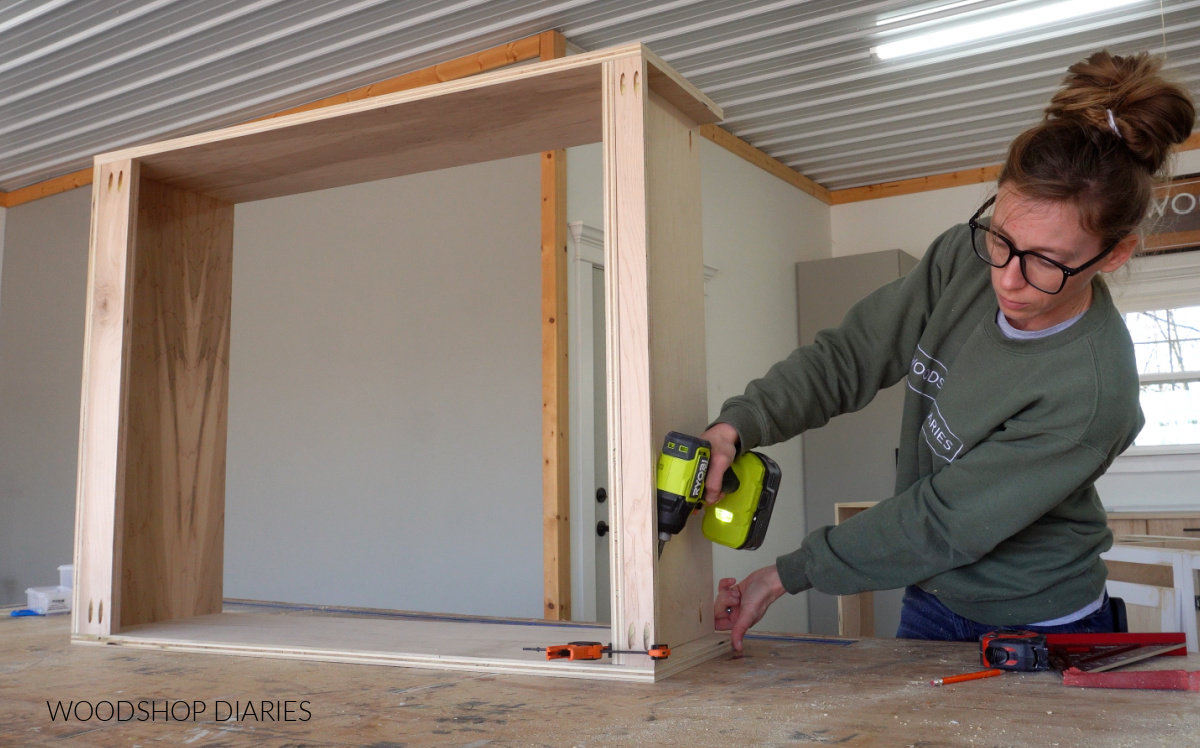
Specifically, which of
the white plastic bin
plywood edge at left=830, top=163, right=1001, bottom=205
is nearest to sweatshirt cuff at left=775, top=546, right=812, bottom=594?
the white plastic bin

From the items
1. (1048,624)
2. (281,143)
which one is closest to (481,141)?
(281,143)

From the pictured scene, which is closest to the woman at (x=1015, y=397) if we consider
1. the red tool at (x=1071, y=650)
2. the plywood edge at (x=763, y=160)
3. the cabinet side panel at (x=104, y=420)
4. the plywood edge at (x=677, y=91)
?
the red tool at (x=1071, y=650)

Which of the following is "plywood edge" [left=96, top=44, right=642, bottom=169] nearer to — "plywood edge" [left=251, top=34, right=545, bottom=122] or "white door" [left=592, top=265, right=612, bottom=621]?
"plywood edge" [left=251, top=34, right=545, bottom=122]

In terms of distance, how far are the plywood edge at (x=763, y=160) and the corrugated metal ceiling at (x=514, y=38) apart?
0.08 m

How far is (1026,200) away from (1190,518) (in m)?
4.34

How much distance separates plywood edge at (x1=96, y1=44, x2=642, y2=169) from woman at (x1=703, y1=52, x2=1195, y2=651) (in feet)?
1.82

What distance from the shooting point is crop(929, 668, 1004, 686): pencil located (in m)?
1.07

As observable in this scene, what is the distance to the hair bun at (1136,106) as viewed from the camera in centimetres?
113

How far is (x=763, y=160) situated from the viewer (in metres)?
5.33

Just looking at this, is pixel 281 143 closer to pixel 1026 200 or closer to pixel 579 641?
pixel 579 641

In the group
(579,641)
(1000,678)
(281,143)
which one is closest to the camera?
(1000,678)

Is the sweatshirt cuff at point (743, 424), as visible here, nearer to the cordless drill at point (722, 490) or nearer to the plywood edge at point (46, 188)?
the cordless drill at point (722, 490)

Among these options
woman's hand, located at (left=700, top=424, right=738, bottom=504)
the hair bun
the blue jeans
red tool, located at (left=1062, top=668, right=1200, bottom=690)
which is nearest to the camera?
red tool, located at (left=1062, top=668, right=1200, bottom=690)

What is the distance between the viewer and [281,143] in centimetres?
156
